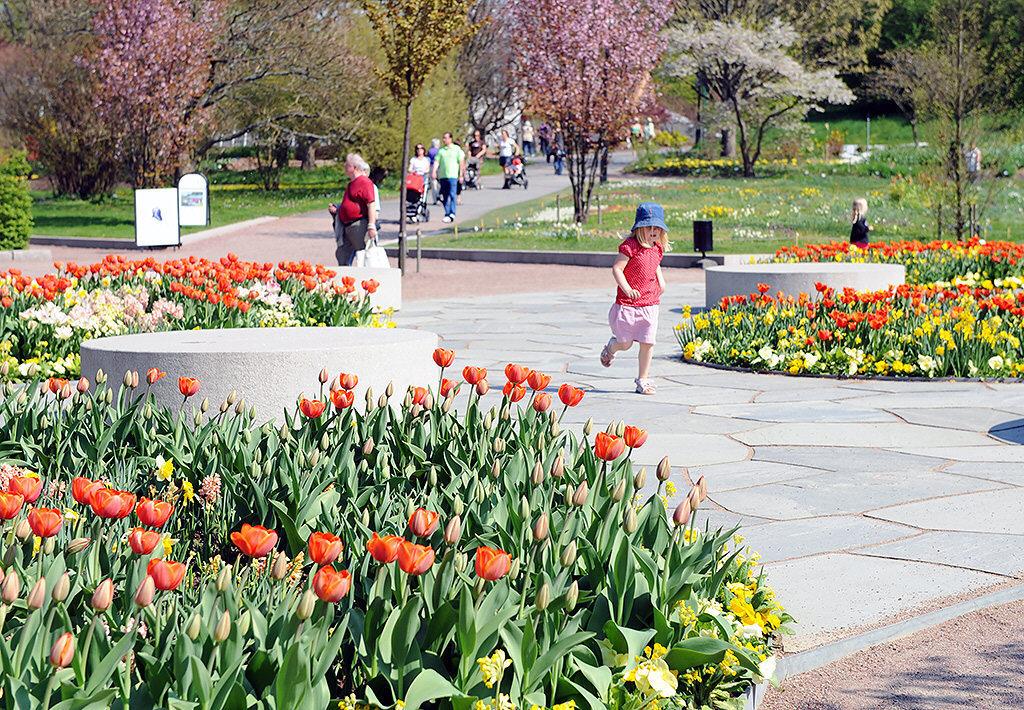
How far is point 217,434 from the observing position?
189 inches

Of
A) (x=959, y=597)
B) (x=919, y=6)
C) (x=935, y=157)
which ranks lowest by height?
(x=959, y=597)

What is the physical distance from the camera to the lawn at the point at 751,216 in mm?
25078

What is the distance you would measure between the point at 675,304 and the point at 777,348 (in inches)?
220

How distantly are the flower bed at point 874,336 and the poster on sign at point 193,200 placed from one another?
19.0m

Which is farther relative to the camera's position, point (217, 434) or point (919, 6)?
point (919, 6)

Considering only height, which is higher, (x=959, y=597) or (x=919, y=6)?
(x=919, y=6)

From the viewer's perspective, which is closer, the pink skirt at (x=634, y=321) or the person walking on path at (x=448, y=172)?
the pink skirt at (x=634, y=321)

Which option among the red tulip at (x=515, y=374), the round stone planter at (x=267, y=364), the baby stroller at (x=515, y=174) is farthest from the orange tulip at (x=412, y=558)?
the baby stroller at (x=515, y=174)

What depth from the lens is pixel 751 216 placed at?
29.2 m

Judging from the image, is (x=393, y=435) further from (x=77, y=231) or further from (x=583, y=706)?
(x=77, y=231)

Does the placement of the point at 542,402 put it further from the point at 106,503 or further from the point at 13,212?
the point at 13,212

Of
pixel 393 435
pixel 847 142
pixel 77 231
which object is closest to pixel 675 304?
pixel 393 435

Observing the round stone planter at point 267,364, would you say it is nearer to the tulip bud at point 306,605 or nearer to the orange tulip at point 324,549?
the orange tulip at point 324,549

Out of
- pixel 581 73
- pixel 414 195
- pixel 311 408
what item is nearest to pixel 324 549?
pixel 311 408
